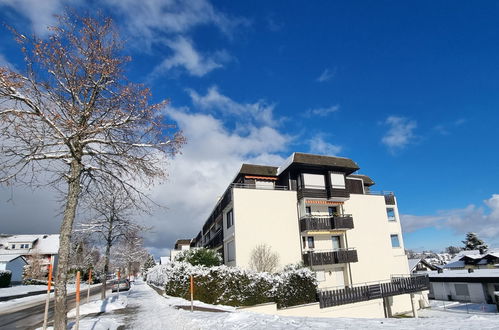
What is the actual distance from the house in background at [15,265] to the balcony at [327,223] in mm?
51751

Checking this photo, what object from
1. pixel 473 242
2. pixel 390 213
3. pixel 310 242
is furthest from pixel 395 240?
pixel 473 242

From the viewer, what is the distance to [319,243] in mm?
26078

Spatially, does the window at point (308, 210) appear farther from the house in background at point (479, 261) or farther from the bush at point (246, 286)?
the house in background at point (479, 261)

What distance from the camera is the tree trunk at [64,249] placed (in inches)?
281

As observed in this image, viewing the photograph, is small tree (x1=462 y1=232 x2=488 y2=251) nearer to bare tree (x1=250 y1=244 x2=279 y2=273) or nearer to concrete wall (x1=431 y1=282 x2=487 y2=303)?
concrete wall (x1=431 y1=282 x2=487 y2=303)

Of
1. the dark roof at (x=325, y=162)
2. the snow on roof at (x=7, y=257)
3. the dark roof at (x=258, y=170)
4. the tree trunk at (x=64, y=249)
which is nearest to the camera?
the tree trunk at (x=64, y=249)

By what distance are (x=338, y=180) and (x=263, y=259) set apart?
35.5 feet

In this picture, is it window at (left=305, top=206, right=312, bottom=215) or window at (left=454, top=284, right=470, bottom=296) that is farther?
window at (left=454, top=284, right=470, bottom=296)

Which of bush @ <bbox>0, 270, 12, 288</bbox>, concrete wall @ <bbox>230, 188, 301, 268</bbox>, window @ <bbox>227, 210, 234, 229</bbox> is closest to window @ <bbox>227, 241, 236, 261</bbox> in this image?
concrete wall @ <bbox>230, 188, 301, 268</bbox>

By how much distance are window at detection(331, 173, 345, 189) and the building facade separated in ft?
0.32

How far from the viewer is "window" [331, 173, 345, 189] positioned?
27.4 m

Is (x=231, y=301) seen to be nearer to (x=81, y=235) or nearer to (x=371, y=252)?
(x=81, y=235)

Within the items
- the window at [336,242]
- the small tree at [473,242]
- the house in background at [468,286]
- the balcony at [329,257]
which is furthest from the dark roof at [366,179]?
the small tree at [473,242]

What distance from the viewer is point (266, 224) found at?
24641mm
